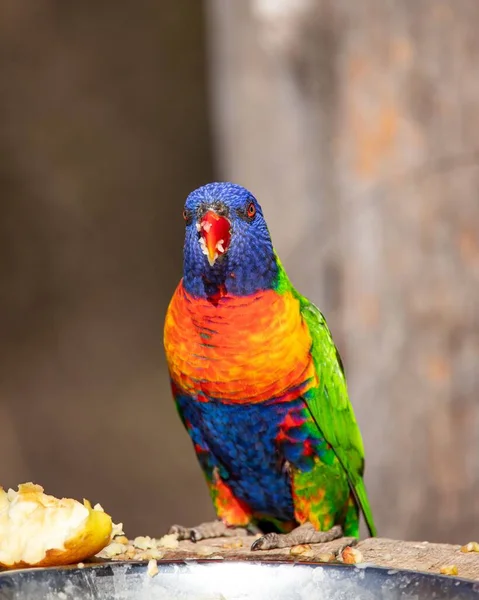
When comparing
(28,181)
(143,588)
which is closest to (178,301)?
(143,588)

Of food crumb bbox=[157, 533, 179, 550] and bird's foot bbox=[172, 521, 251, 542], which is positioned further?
bird's foot bbox=[172, 521, 251, 542]

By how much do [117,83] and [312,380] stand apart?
605cm

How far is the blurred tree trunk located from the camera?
386 centimetres

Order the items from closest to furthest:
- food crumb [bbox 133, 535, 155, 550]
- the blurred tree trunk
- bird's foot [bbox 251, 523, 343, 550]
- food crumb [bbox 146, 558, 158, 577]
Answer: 1. food crumb [bbox 146, 558, 158, 577]
2. food crumb [bbox 133, 535, 155, 550]
3. bird's foot [bbox 251, 523, 343, 550]
4. the blurred tree trunk

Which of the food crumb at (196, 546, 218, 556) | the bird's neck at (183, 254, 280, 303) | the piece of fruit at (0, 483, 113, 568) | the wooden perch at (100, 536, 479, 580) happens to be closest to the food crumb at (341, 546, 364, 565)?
the wooden perch at (100, 536, 479, 580)

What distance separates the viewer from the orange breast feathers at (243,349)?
8.42 ft

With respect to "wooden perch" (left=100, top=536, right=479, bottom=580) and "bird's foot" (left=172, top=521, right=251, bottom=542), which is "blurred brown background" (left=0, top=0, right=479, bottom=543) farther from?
"wooden perch" (left=100, top=536, right=479, bottom=580)

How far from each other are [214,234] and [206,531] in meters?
0.89

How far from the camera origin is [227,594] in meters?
1.73

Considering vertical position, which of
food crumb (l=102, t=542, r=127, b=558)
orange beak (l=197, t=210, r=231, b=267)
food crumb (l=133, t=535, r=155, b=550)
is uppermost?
orange beak (l=197, t=210, r=231, b=267)

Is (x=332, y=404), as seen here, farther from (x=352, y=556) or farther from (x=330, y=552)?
(x=352, y=556)

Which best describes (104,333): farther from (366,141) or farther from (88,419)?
(366,141)

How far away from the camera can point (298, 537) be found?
2.66 metres

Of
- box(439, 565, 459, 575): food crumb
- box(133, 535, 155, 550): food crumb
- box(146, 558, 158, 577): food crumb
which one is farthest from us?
box(133, 535, 155, 550): food crumb
